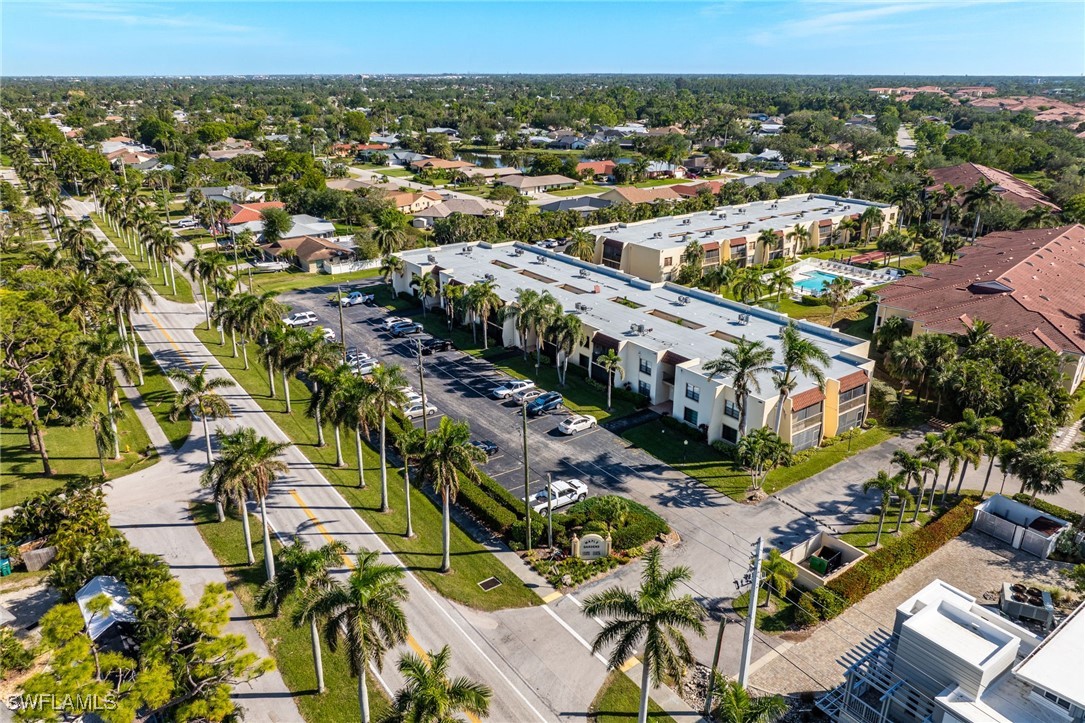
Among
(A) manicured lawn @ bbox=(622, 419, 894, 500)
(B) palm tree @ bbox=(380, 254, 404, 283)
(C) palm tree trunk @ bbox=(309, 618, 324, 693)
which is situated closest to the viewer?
(C) palm tree trunk @ bbox=(309, 618, 324, 693)

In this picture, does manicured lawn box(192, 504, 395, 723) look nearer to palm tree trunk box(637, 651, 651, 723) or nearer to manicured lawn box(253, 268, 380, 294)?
palm tree trunk box(637, 651, 651, 723)

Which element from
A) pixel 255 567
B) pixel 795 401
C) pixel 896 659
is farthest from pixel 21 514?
pixel 795 401

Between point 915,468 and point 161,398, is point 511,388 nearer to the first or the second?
point 161,398

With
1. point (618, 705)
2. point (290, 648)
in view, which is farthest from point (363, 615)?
point (618, 705)

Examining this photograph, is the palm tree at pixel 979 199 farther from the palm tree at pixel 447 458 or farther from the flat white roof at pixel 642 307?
the palm tree at pixel 447 458

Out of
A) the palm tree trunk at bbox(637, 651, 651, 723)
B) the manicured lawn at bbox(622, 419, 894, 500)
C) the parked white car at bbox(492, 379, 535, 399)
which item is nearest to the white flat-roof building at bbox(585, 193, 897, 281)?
the parked white car at bbox(492, 379, 535, 399)

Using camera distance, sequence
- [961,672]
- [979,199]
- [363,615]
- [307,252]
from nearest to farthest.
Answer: [363,615], [961,672], [307,252], [979,199]

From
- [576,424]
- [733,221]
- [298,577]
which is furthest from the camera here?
[733,221]
